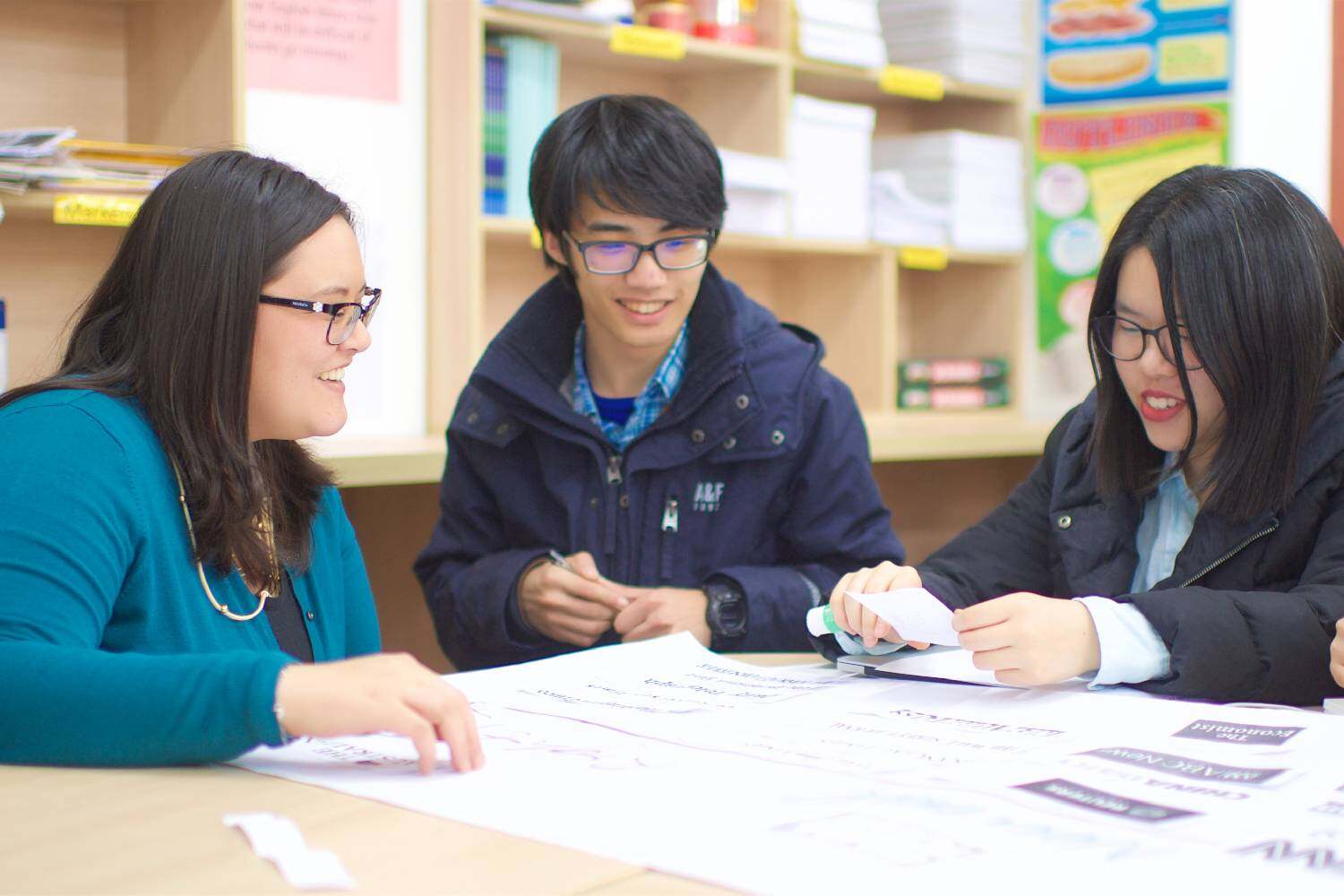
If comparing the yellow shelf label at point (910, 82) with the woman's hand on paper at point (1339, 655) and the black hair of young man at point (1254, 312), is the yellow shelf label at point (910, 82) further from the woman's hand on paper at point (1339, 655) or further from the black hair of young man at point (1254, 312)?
the woman's hand on paper at point (1339, 655)

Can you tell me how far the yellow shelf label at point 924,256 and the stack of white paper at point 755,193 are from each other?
16.7 inches

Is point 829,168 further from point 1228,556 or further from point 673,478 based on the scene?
point 1228,556

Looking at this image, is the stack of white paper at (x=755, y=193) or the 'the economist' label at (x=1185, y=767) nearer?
the 'the economist' label at (x=1185, y=767)

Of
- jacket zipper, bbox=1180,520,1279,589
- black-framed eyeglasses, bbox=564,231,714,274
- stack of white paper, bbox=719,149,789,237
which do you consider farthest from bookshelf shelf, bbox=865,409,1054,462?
jacket zipper, bbox=1180,520,1279,589

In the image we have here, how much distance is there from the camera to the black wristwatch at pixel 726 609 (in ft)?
5.54

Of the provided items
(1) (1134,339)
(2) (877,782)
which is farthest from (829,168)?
(2) (877,782)

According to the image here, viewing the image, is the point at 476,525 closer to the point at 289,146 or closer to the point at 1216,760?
the point at 289,146

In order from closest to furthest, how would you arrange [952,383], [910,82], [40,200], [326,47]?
[40,200] → [326,47] → [910,82] → [952,383]

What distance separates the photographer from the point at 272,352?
49.1 inches

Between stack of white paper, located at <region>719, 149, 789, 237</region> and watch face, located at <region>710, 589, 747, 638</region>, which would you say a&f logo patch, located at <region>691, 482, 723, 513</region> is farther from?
stack of white paper, located at <region>719, 149, 789, 237</region>

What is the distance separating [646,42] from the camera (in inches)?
108

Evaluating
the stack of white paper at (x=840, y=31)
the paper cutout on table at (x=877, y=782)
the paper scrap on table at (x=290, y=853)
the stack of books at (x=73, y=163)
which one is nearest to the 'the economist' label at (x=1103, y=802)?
the paper cutout on table at (x=877, y=782)

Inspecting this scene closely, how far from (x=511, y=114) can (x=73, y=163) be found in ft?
2.75

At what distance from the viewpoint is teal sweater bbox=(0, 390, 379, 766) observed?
3.05 ft
